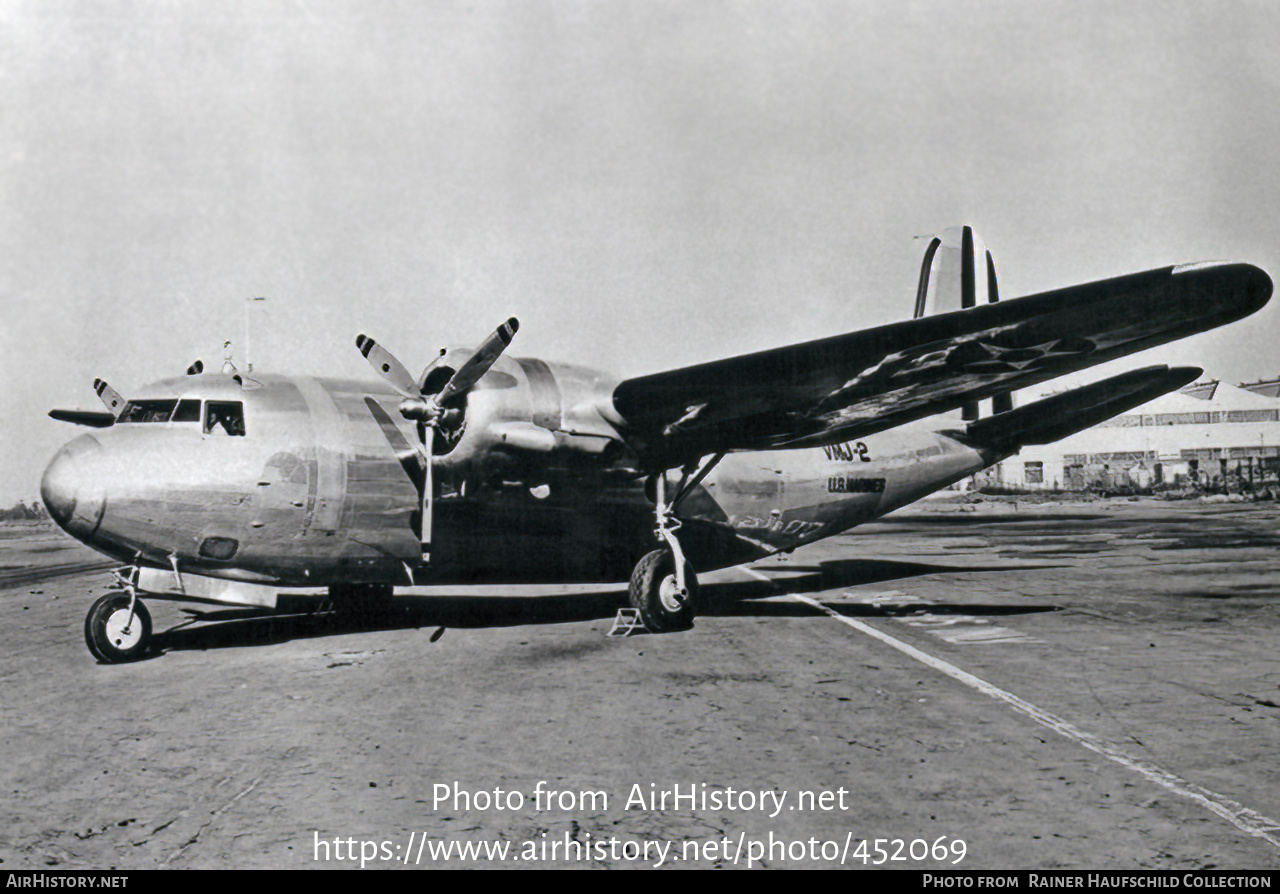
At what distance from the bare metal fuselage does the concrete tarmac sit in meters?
1.12

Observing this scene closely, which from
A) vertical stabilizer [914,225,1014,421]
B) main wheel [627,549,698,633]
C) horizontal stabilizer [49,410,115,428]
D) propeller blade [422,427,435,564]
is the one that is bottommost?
main wheel [627,549,698,633]

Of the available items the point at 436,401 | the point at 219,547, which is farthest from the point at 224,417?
the point at 436,401

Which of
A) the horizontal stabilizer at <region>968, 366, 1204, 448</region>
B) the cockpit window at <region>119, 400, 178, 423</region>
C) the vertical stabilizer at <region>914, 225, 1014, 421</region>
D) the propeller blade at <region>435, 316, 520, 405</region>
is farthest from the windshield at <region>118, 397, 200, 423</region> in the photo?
the vertical stabilizer at <region>914, 225, 1014, 421</region>

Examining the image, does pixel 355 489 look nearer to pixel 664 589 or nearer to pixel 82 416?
pixel 664 589

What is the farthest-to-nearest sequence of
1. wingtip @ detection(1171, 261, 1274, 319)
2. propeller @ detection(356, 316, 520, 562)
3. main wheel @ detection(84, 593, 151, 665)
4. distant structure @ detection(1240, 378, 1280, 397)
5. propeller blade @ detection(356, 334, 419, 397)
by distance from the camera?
1. distant structure @ detection(1240, 378, 1280, 397)
2. propeller blade @ detection(356, 334, 419, 397)
3. propeller @ detection(356, 316, 520, 562)
4. main wheel @ detection(84, 593, 151, 665)
5. wingtip @ detection(1171, 261, 1274, 319)

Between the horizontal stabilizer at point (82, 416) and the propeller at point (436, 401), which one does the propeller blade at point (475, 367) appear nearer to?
the propeller at point (436, 401)

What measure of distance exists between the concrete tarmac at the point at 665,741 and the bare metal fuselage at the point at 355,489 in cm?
112

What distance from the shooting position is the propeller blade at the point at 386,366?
12.3m

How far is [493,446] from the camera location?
1177 cm

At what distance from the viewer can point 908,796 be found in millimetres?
5367

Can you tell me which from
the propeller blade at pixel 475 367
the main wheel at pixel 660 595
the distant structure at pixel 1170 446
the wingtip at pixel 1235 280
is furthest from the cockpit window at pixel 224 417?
the distant structure at pixel 1170 446

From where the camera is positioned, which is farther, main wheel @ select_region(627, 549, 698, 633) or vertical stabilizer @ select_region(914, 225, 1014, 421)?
vertical stabilizer @ select_region(914, 225, 1014, 421)

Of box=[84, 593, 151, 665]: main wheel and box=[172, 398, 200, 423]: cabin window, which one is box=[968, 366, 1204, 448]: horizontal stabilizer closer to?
box=[172, 398, 200, 423]: cabin window

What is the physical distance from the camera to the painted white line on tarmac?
474 centimetres
